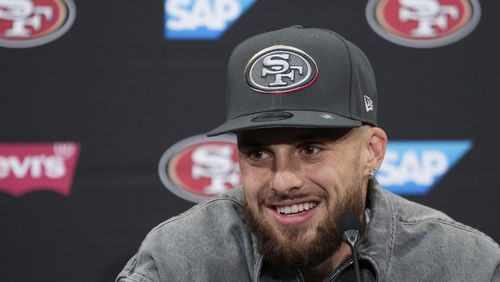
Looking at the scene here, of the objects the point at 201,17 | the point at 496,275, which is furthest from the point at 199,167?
the point at 496,275

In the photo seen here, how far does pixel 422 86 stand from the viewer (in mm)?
1552

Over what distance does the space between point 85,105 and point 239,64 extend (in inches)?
25.6

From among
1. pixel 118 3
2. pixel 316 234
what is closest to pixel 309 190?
pixel 316 234

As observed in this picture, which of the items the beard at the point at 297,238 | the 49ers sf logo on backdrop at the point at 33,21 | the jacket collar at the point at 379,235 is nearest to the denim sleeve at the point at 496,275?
the jacket collar at the point at 379,235

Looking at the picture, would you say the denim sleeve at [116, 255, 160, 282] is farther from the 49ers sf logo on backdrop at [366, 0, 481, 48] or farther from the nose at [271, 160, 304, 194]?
the 49ers sf logo on backdrop at [366, 0, 481, 48]

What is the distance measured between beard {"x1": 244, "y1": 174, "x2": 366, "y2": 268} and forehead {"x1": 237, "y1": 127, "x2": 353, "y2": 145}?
0.27 feet

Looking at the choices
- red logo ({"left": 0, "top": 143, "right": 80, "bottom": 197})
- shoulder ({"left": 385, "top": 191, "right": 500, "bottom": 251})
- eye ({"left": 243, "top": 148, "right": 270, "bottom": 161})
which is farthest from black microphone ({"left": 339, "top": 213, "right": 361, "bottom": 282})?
red logo ({"left": 0, "top": 143, "right": 80, "bottom": 197})

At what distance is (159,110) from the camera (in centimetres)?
153

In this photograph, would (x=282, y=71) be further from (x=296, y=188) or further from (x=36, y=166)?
(x=36, y=166)

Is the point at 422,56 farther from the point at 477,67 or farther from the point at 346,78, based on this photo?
the point at 346,78

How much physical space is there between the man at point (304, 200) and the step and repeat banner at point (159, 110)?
0.41 meters

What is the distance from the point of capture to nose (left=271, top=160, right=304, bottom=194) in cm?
96

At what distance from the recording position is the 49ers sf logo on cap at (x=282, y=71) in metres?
0.96

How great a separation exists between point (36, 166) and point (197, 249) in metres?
0.62
